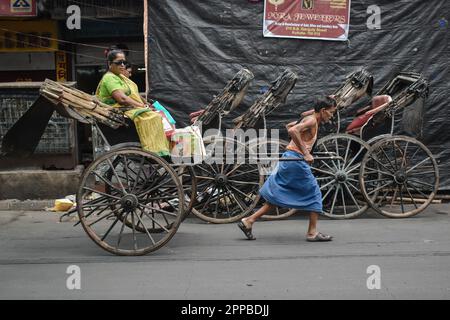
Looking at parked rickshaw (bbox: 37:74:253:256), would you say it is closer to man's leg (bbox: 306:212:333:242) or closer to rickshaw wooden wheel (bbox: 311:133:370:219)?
man's leg (bbox: 306:212:333:242)

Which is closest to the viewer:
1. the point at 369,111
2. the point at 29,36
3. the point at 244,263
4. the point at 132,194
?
the point at 244,263

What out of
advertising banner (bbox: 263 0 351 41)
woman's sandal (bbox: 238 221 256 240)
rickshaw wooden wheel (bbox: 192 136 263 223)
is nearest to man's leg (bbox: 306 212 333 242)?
woman's sandal (bbox: 238 221 256 240)

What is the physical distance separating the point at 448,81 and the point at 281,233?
11.6 ft

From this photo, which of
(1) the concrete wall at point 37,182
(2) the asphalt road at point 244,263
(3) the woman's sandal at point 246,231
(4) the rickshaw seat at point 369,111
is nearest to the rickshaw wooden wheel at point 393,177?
(2) the asphalt road at point 244,263

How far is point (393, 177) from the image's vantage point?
7578 millimetres

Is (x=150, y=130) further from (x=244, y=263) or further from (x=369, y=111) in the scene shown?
(x=369, y=111)

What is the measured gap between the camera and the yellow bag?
5.98 metres

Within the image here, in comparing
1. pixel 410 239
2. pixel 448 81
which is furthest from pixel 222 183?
pixel 448 81

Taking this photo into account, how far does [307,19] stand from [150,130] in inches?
142

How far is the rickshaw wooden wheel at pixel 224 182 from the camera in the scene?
7.38 meters

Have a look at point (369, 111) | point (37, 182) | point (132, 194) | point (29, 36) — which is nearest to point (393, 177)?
point (369, 111)

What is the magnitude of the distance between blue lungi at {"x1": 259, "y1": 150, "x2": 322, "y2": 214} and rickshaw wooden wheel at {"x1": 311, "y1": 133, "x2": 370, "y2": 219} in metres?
0.93

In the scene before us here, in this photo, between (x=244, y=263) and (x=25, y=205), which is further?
(x=25, y=205)

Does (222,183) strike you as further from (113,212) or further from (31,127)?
(31,127)
